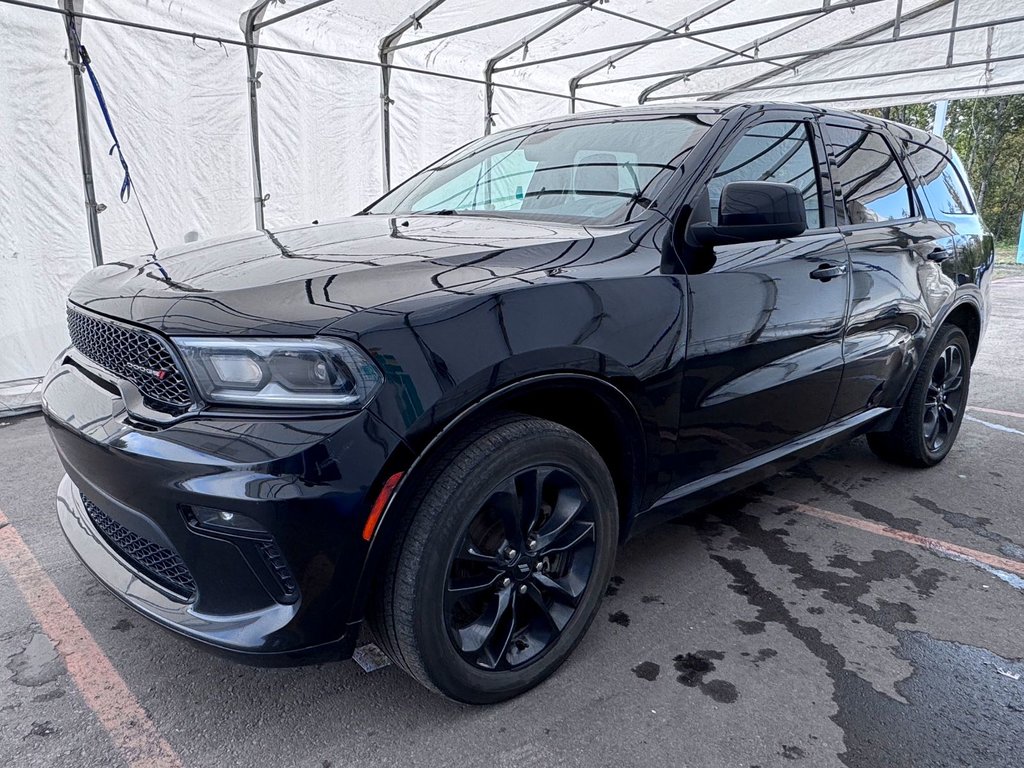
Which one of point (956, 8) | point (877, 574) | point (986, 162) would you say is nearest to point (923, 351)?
point (877, 574)

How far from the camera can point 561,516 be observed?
2053 mm

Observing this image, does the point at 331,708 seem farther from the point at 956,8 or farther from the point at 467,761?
the point at 956,8

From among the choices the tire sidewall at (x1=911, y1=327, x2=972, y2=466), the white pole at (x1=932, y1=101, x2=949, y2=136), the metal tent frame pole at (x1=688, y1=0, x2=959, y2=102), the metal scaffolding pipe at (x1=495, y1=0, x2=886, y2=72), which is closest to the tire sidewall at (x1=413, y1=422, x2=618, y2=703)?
the tire sidewall at (x1=911, y1=327, x2=972, y2=466)

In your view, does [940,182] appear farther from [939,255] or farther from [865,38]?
[865,38]

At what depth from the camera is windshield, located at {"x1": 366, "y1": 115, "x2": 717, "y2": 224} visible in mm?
2428

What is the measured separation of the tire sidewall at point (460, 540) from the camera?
1726 mm

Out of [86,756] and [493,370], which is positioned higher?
[493,370]

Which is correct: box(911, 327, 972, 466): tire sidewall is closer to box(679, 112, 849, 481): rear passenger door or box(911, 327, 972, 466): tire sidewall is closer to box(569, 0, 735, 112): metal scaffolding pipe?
box(679, 112, 849, 481): rear passenger door

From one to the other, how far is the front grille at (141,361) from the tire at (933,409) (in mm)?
3350

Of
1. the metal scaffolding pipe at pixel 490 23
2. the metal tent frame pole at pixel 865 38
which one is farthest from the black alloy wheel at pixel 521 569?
the metal tent frame pole at pixel 865 38

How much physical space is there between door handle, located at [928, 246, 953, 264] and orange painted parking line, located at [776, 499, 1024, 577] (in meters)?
1.29

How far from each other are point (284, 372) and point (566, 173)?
150cm

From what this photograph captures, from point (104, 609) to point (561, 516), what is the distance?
160 centimetres

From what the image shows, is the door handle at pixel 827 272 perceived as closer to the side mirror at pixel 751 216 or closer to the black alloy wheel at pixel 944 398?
the side mirror at pixel 751 216
